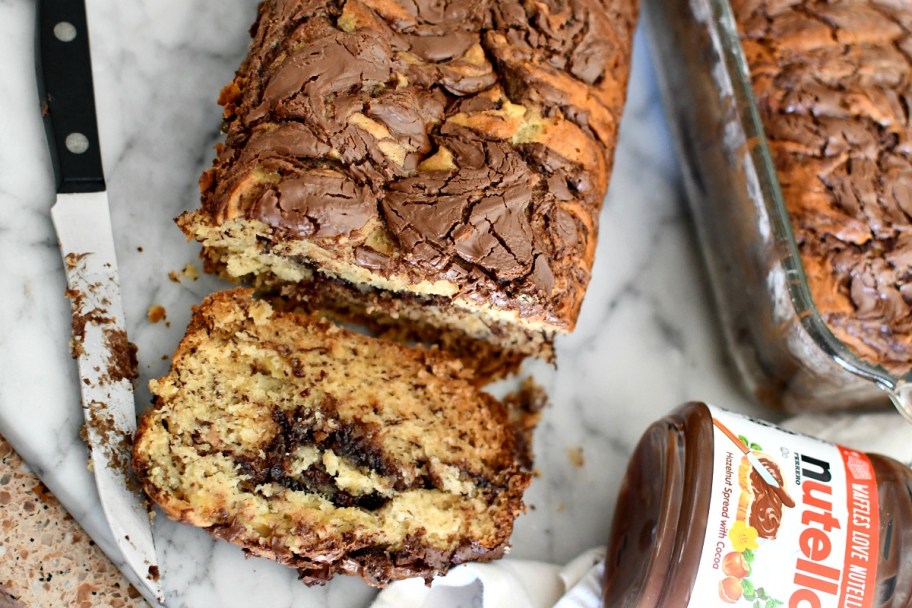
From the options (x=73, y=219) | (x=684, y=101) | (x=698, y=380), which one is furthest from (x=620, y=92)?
(x=73, y=219)

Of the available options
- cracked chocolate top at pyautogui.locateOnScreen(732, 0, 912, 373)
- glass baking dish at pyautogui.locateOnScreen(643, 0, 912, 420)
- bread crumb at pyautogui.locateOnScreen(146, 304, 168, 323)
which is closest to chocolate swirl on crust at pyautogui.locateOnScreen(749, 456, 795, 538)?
glass baking dish at pyautogui.locateOnScreen(643, 0, 912, 420)

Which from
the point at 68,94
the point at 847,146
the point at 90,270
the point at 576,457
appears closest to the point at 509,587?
A: the point at 576,457

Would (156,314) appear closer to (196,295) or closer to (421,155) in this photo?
(196,295)

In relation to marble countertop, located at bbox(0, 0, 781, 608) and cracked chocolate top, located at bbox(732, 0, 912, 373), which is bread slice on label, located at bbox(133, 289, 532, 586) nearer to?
marble countertop, located at bbox(0, 0, 781, 608)

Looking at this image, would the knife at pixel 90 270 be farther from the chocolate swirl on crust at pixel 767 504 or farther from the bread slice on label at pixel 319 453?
the chocolate swirl on crust at pixel 767 504

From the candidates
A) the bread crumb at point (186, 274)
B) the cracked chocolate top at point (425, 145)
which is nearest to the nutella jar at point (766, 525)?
the cracked chocolate top at point (425, 145)

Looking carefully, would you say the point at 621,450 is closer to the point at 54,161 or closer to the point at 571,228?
the point at 571,228
